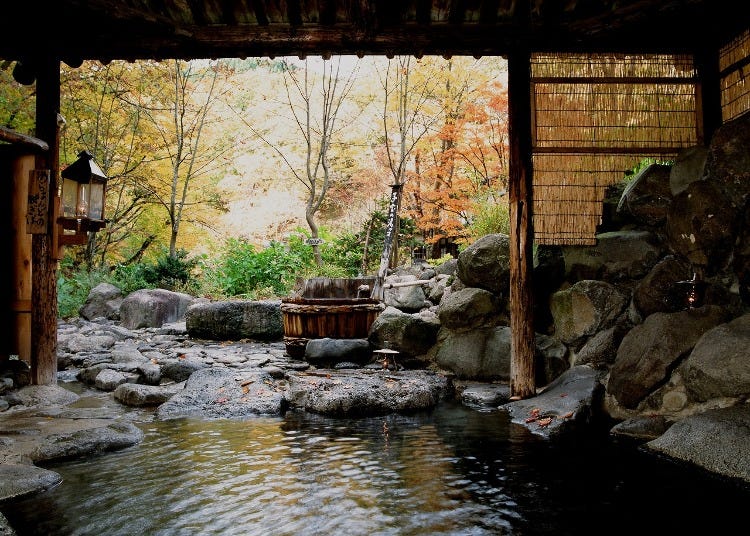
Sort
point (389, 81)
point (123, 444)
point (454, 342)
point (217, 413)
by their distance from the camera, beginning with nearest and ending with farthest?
1. point (123, 444)
2. point (217, 413)
3. point (454, 342)
4. point (389, 81)

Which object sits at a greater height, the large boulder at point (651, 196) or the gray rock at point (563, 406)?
the large boulder at point (651, 196)

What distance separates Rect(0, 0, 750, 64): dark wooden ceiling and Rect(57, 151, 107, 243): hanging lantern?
54.9 inches

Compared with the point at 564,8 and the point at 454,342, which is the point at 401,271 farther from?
the point at 564,8

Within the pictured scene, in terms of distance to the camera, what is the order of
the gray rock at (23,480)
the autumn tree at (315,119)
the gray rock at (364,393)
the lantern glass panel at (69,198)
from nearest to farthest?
the gray rock at (23,480) → the lantern glass panel at (69,198) → the gray rock at (364,393) → the autumn tree at (315,119)

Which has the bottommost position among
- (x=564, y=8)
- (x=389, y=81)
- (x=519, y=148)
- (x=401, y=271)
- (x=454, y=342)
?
(x=454, y=342)

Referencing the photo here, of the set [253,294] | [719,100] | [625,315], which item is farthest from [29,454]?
[253,294]

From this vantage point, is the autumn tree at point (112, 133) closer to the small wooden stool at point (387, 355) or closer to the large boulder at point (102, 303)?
the large boulder at point (102, 303)

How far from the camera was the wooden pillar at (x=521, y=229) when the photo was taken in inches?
241

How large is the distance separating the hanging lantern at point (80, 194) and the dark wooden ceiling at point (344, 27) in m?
1.40


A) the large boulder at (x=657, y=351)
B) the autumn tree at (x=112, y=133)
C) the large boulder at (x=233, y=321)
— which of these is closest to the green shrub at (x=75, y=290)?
the autumn tree at (x=112, y=133)

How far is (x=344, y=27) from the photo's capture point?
588cm

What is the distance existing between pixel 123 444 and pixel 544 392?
438 cm

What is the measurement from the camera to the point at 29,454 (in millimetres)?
4145

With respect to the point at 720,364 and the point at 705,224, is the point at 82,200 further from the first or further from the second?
the point at 705,224
